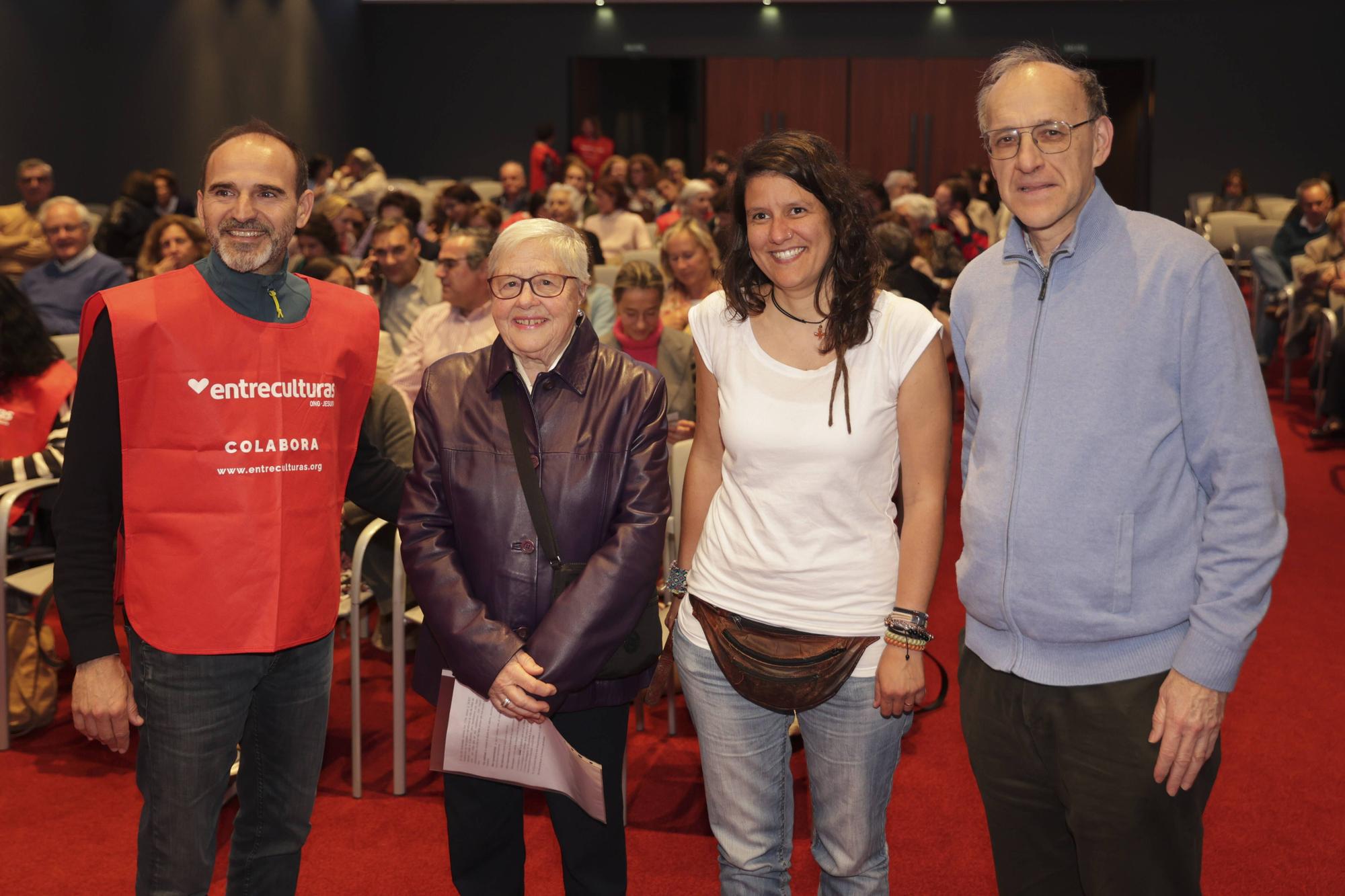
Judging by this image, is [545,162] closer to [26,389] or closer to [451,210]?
[451,210]

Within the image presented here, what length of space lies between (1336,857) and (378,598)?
107 inches

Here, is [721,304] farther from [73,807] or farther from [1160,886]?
[73,807]

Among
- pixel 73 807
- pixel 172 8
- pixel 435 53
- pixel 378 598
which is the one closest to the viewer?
pixel 73 807

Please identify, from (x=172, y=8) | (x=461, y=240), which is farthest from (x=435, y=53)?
(x=461, y=240)

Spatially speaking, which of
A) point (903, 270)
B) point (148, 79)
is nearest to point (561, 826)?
point (903, 270)

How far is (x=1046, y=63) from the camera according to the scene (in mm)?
1703

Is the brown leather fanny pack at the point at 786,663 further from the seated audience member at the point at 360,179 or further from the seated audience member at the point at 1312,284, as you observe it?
the seated audience member at the point at 360,179

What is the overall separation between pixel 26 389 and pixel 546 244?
99.6 inches

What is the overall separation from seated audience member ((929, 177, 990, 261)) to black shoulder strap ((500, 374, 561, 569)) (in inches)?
263

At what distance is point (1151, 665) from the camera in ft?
5.48

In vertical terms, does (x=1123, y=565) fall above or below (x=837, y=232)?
below

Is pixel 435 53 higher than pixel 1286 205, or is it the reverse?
pixel 435 53

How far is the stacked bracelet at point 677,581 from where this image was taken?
211cm

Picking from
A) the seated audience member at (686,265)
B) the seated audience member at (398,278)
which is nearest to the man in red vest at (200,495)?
the seated audience member at (686,265)
